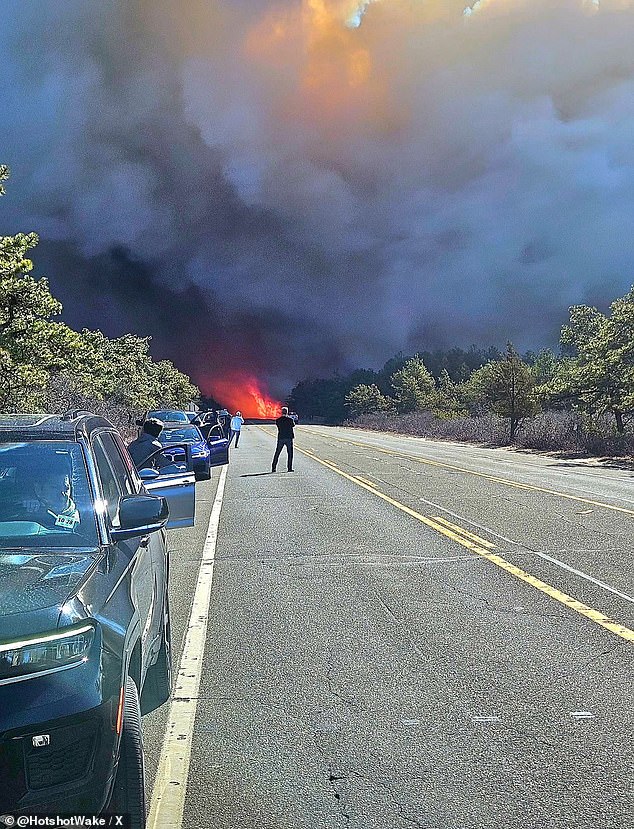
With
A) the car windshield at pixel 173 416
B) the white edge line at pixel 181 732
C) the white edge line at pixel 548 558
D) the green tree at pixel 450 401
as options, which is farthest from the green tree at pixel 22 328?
the green tree at pixel 450 401

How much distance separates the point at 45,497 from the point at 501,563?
619cm

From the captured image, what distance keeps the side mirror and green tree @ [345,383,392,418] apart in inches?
4429

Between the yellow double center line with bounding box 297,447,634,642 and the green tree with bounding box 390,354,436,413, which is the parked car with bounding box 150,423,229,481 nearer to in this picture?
the yellow double center line with bounding box 297,447,634,642

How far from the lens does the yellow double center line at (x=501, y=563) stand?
671cm

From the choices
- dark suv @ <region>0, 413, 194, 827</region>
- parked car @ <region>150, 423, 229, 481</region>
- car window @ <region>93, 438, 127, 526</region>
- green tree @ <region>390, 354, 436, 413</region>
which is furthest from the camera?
green tree @ <region>390, 354, 436, 413</region>

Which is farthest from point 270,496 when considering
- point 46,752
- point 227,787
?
point 46,752

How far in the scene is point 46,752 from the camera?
2641mm

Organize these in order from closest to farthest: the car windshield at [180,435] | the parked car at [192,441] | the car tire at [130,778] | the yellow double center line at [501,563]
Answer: the car tire at [130,778] < the yellow double center line at [501,563] < the parked car at [192,441] < the car windshield at [180,435]

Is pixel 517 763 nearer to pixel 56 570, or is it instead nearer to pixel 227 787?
pixel 227 787

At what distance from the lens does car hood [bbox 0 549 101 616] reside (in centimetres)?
288

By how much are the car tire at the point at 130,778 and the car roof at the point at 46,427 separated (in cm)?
171

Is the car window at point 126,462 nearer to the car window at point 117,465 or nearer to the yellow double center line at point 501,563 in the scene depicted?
the car window at point 117,465

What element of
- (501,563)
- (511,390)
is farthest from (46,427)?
(511,390)

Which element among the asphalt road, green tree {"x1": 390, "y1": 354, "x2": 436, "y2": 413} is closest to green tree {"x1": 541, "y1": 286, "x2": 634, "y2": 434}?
the asphalt road
